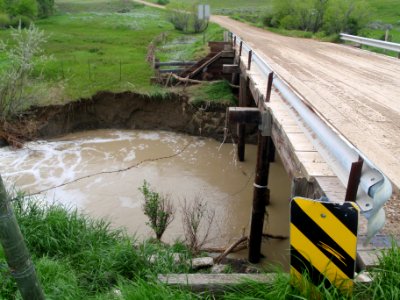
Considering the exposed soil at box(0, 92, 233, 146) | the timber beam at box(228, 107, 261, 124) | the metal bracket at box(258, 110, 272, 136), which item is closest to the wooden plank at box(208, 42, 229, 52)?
the exposed soil at box(0, 92, 233, 146)

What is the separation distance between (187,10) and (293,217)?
33.2 metres

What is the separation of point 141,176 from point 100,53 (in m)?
11.9

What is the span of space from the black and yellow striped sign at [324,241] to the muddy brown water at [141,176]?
14.8ft

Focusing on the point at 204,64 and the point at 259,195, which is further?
the point at 204,64

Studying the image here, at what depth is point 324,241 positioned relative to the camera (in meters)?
2.39

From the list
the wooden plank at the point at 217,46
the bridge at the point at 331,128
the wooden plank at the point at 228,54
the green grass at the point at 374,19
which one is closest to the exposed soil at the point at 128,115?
the wooden plank at the point at 228,54

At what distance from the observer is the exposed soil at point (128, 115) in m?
13.1

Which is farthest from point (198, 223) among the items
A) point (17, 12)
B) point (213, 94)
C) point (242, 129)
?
point (17, 12)

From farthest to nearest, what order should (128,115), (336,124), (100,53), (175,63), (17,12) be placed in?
(17,12), (100,53), (175,63), (128,115), (336,124)

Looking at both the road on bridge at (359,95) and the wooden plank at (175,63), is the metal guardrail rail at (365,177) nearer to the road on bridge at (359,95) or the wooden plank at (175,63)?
the road on bridge at (359,95)

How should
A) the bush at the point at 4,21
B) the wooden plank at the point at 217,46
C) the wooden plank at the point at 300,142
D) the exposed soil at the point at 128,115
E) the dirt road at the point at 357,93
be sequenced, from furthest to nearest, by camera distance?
the bush at the point at 4,21
the wooden plank at the point at 217,46
the exposed soil at the point at 128,115
the dirt road at the point at 357,93
the wooden plank at the point at 300,142

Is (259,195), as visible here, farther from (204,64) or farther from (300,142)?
(204,64)

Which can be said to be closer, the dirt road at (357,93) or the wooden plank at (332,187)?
the wooden plank at (332,187)

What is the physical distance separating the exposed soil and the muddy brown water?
0.33 metres
